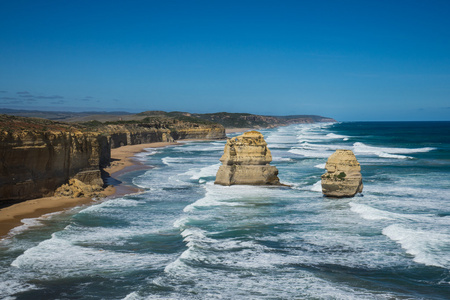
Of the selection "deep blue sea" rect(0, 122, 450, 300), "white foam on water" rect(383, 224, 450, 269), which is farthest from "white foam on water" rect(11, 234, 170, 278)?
"white foam on water" rect(383, 224, 450, 269)

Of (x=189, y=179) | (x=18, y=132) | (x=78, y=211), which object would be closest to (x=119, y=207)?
(x=78, y=211)

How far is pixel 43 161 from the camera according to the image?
24531 mm

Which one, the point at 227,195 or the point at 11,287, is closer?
the point at 11,287

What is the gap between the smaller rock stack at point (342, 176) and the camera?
959 inches

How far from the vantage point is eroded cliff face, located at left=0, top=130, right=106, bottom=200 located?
22.5 m

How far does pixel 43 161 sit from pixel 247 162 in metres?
12.1

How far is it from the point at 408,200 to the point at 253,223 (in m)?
10.4

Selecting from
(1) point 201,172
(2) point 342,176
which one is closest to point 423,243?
(2) point 342,176

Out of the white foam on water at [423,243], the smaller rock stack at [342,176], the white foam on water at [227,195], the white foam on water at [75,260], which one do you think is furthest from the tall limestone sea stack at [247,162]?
the white foam on water at [75,260]

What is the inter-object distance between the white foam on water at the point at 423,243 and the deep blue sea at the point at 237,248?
0.04 meters

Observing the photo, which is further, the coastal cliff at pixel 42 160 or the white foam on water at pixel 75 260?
the coastal cliff at pixel 42 160

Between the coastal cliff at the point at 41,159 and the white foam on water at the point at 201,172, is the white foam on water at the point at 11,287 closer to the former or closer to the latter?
the coastal cliff at the point at 41,159

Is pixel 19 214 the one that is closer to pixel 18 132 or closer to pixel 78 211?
pixel 78 211

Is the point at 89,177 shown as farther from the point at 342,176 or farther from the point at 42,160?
the point at 342,176
